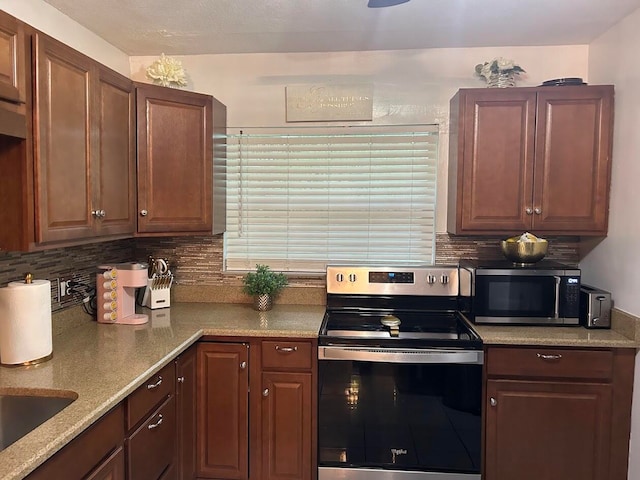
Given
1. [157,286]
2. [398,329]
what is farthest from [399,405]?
[157,286]

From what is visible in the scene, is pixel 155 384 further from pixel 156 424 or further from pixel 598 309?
pixel 598 309

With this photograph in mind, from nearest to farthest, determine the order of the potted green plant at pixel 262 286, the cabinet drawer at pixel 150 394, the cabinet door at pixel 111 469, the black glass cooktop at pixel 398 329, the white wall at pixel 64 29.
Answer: the cabinet door at pixel 111 469
the cabinet drawer at pixel 150 394
the white wall at pixel 64 29
the black glass cooktop at pixel 398 329
the potted green plant at pixel 262 286

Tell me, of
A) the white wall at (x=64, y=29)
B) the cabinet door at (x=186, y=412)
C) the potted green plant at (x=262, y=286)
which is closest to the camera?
the white wall at (x=64, y=29)

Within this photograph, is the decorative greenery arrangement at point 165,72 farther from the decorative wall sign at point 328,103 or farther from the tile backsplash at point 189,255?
the tile backsplash at point 189,255

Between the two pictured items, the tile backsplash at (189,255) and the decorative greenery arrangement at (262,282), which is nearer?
the tile backsplash at (189,255)

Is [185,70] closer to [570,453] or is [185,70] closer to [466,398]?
[466,398]

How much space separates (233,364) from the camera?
2271 mm

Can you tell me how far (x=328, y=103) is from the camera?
2781 millimetres

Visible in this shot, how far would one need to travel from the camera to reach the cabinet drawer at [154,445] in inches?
65.4

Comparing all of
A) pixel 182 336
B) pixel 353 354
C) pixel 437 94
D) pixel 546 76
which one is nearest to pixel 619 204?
pixel 546 76

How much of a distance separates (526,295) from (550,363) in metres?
0.37

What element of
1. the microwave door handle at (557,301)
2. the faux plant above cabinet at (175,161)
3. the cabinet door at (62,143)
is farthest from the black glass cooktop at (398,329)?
the cabinet door at (62,143)

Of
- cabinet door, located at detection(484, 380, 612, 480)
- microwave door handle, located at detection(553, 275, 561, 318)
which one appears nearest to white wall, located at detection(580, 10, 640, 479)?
cabinet door, located at detection(484, 380, 612, 480)

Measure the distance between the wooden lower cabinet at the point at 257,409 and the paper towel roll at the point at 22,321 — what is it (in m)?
0.76
